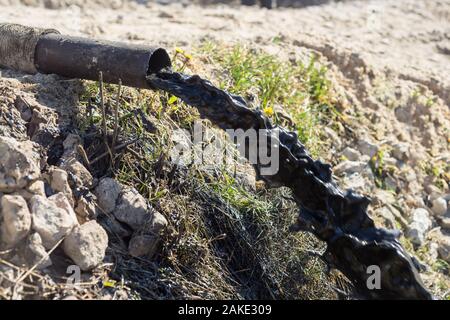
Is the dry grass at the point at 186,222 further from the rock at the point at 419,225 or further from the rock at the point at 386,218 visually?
the rock at the point at 419,225

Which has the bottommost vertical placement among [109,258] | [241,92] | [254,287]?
[254,287]

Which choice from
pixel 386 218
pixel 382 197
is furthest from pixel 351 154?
pixel 386 218

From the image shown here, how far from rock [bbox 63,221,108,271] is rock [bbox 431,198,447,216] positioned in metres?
2.73

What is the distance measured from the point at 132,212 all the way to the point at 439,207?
2.50m

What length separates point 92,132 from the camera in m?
3.77

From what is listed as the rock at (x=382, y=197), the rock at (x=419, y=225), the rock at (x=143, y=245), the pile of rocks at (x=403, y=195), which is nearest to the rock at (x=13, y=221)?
the rock at (x=143, y=245)

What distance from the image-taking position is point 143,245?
343 cm

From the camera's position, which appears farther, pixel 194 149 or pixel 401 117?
pixel 401 117

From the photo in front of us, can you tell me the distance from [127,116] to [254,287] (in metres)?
1.11

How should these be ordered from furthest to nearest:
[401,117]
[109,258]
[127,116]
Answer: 1. [401,117]
2. [127,116]
3. [109,258]

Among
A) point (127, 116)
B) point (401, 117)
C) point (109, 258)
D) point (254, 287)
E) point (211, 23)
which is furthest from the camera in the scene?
point (211, 23)

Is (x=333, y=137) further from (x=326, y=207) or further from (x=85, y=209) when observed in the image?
(x=85, y=209)

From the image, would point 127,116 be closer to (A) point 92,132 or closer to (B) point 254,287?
(A) point 92,132

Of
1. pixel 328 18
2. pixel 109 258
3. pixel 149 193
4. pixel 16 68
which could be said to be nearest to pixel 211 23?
pixel 328 18
